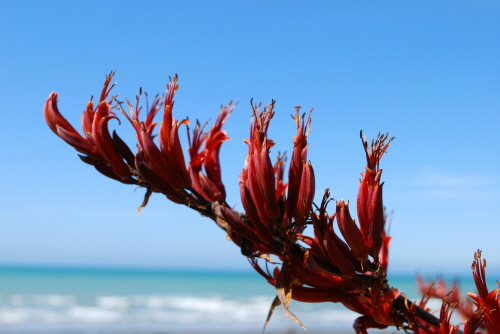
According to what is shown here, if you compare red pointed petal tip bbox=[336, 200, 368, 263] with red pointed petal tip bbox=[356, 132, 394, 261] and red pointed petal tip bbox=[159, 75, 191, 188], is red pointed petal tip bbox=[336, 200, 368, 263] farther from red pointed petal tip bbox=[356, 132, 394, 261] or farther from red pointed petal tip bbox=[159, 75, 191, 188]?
red pointed petal tip bbox=[159, 75, 191, 188]

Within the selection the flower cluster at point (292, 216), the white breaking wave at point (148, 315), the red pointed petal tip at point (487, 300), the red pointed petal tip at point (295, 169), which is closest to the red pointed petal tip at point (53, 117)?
the flower cluster at point (292, 216)

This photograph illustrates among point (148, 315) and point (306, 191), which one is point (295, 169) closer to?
point (306, 191)

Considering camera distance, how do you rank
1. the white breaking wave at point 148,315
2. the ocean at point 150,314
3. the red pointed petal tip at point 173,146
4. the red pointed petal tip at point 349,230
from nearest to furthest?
the red pointed petal tip at point 349,230 < the red pointed petal tip at point 173,146 < the ocean at point 150,314 < the white breaking wave at point 148,315

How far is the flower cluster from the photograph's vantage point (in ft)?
5.71

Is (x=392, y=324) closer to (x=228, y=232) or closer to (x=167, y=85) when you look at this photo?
(x=228, y=232)

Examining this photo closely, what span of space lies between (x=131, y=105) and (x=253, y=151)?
642 mm

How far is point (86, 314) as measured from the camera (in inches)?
947

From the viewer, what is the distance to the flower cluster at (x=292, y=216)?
1739 mm

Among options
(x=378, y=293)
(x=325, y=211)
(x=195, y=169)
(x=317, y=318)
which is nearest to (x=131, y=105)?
(x=195, y=169)

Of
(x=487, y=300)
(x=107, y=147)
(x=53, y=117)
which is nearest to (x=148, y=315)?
(x=53, y=117)

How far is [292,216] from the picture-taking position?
1.82 meters

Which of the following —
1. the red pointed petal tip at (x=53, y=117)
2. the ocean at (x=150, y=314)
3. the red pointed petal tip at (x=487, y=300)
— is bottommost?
the red pointed petal tip at (x=487, y=300)

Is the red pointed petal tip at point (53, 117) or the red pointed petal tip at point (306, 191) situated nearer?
the red pointed petal tip at point (306, 191)

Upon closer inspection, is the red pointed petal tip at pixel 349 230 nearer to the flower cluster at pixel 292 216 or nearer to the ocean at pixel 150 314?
the flower cluster at pixel 292 216
